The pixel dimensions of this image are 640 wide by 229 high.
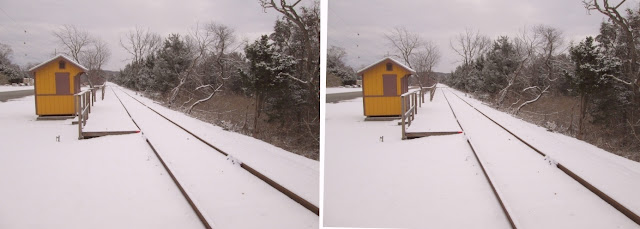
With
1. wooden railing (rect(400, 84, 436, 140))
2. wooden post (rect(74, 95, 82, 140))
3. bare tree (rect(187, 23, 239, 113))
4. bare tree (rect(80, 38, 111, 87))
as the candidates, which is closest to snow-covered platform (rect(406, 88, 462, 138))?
wooden railing (rect(400, 84, 436, 140))

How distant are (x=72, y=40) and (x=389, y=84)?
3218 millimetres

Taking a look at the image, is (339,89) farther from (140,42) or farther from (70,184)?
(70,184)

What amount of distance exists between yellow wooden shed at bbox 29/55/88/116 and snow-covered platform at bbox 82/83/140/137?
12.4 inches

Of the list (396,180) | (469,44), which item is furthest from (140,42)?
(469,44)

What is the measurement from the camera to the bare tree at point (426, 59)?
4617mm

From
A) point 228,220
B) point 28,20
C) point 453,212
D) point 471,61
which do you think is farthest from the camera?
point 471,61

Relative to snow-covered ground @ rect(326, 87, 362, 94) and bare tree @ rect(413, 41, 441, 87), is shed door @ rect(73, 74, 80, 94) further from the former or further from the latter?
bare tree @ rect(413, 41, 441, 87)

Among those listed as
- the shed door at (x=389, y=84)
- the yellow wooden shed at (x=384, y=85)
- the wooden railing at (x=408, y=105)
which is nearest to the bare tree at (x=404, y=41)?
the yellow wooden shed at (x=384, y=85)

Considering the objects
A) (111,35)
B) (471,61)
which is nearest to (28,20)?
(111,35)

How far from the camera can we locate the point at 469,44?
4414 millimetres

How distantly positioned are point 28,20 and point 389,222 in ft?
10.1

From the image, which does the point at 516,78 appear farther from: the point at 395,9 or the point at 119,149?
the point at 119,149

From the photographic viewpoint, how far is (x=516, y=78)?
13.6ft

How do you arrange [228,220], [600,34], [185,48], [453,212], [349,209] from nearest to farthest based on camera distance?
[228,220] → [453,212] → [600,34] → [349,209] → [185,48]
